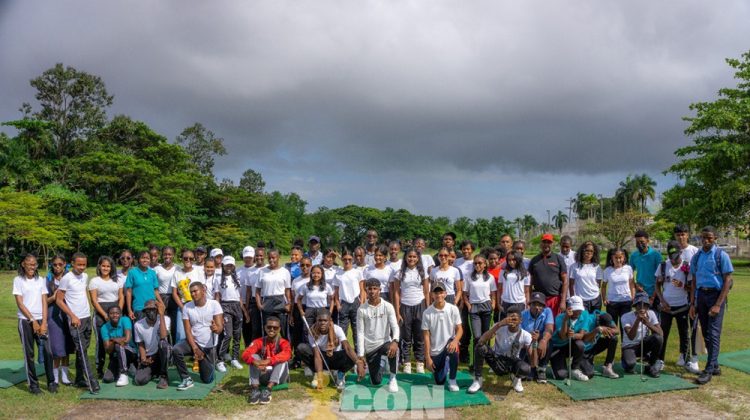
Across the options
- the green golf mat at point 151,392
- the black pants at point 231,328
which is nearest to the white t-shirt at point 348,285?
the green golf mat at point 151,392

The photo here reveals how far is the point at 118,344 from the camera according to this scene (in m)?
6.56

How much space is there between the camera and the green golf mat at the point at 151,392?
6027 millimetres

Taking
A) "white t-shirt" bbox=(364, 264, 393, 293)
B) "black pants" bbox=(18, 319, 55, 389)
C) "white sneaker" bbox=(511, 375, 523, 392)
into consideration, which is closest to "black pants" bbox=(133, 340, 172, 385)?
"black pants" bbox=(18, 319, 55, 389)

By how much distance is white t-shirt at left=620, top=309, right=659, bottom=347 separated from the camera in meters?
6.67

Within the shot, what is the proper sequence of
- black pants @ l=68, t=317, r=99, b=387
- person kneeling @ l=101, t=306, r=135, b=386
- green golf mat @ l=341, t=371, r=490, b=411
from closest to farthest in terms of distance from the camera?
green golf mat @ l=341, t=371, r=490, b=411
black pants @ l=68, t=317, r=99, b=387
person kneeling @ l=101, t=306, r=135, b=386

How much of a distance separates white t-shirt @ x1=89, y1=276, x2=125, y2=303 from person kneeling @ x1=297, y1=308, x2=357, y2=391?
2.51 m

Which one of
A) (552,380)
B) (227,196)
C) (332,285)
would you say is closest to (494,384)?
(552,380)

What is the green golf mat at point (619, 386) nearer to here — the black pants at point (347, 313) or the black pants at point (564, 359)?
the black pants at point (564, 359)

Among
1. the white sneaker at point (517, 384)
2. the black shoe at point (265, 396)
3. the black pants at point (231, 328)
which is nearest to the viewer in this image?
the black shoe at point (265, 396)

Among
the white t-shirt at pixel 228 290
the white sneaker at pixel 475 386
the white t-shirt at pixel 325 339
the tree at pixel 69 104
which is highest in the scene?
the tree at pixel 69 104

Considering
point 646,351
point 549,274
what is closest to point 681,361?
point 646,351

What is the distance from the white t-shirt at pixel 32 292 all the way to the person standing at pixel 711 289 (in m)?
7.99

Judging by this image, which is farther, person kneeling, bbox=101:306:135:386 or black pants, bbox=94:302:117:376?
black pants, bbox=94:302:117:376

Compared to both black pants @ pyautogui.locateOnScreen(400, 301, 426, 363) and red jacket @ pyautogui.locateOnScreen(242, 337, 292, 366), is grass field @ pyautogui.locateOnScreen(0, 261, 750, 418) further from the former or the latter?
black pants @ pyautogui.locateOnScreen(400, 301, 426, 363)
